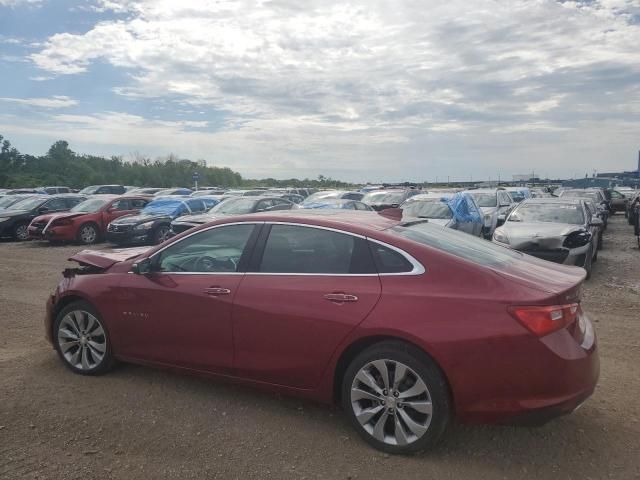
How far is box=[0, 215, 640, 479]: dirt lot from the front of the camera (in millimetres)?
3227

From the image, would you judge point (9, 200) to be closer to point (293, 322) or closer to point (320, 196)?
point (320, 196)

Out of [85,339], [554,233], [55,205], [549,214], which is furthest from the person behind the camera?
[55,205]

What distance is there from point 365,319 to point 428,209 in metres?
10.7

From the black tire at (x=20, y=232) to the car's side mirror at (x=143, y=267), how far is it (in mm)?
15931

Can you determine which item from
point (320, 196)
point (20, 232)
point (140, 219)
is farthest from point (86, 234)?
point (320, 196)

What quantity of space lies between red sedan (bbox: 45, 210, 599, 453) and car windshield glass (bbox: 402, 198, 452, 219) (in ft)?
29.9

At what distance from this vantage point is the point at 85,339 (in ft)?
Answer: 15.4

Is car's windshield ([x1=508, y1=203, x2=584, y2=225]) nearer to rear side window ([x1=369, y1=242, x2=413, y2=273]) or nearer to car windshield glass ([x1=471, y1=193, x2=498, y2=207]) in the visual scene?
car windshield glass ([x1=471, y1=193, x2=498, y2=207])

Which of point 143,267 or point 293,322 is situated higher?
point 143,267

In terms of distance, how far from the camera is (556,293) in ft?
10.5

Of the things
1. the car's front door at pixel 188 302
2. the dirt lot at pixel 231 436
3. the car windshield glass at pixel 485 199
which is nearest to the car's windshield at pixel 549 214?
the car windshield glass at pixel 485 199

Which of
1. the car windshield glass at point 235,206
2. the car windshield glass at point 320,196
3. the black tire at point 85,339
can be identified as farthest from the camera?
the car windshield glass at point 320,196

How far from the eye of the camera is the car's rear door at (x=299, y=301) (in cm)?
350

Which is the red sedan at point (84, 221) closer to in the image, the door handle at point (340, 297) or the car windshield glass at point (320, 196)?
the car windshield glass at point (320, 196)
